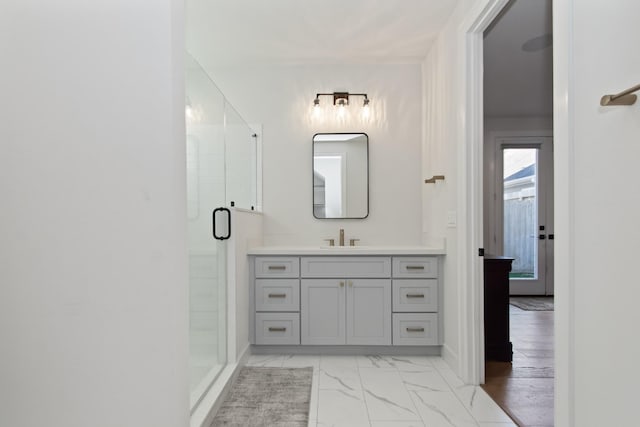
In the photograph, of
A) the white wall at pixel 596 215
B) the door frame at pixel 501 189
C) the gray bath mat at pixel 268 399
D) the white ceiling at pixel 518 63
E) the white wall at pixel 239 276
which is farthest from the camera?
the door frame at pixel 501 189

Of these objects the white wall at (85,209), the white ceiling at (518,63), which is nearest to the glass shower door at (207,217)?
the white wall at (85,209)

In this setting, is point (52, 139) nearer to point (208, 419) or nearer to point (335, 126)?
point (208, 419)

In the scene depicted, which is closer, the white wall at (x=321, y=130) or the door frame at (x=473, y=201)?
the door frame at (x=473, y=201)

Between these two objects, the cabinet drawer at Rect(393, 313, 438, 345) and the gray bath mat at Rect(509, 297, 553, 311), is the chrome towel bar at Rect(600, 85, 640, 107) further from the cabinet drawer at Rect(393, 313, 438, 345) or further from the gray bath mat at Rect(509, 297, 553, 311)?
the gray bath mat at Rect(509, 297, 553, 311)

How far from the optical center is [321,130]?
3.49m

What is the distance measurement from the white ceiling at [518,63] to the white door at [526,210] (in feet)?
1.78

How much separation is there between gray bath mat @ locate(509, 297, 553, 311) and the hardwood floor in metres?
0.97

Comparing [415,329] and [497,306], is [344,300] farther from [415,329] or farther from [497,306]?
[497,306]

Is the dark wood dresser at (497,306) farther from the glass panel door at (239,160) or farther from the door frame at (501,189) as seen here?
the door frame at (501,189)

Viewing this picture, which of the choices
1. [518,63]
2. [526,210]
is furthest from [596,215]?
[526,210]

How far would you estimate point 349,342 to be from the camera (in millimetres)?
2891

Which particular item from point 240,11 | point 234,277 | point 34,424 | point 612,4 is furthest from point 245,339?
point 612,4

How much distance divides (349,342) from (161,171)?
2.32 m

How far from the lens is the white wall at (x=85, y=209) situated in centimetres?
94
